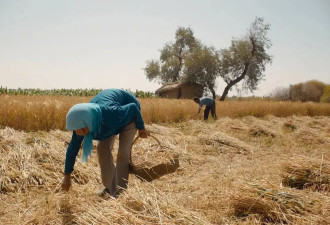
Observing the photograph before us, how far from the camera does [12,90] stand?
22.7 metres

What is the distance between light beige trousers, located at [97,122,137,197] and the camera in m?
3.01

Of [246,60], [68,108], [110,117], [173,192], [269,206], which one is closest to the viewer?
[269,206]

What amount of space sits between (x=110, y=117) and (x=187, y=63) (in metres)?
25.4

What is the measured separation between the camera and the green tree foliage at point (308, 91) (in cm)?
3078

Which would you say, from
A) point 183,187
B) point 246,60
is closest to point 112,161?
point 183,187

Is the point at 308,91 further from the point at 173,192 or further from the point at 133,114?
the point at 133,114

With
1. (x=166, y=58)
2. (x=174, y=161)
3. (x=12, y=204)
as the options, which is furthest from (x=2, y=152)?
(x=166, y=58)

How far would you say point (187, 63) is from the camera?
27469 millimetres

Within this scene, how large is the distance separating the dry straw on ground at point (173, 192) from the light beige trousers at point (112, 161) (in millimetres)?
199

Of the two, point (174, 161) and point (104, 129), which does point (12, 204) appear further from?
point (174, 161)

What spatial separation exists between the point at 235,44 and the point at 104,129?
25069 millimetres

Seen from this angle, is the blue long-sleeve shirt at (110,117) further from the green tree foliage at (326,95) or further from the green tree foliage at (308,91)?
the green tree foliage at (308,91)

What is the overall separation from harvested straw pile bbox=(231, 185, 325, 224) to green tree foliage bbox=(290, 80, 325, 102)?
30.9 meters

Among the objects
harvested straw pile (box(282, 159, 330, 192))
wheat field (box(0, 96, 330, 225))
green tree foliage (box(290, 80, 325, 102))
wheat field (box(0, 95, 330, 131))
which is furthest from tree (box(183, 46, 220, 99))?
harvested straw pile (box(282, 159, 330, 192))
